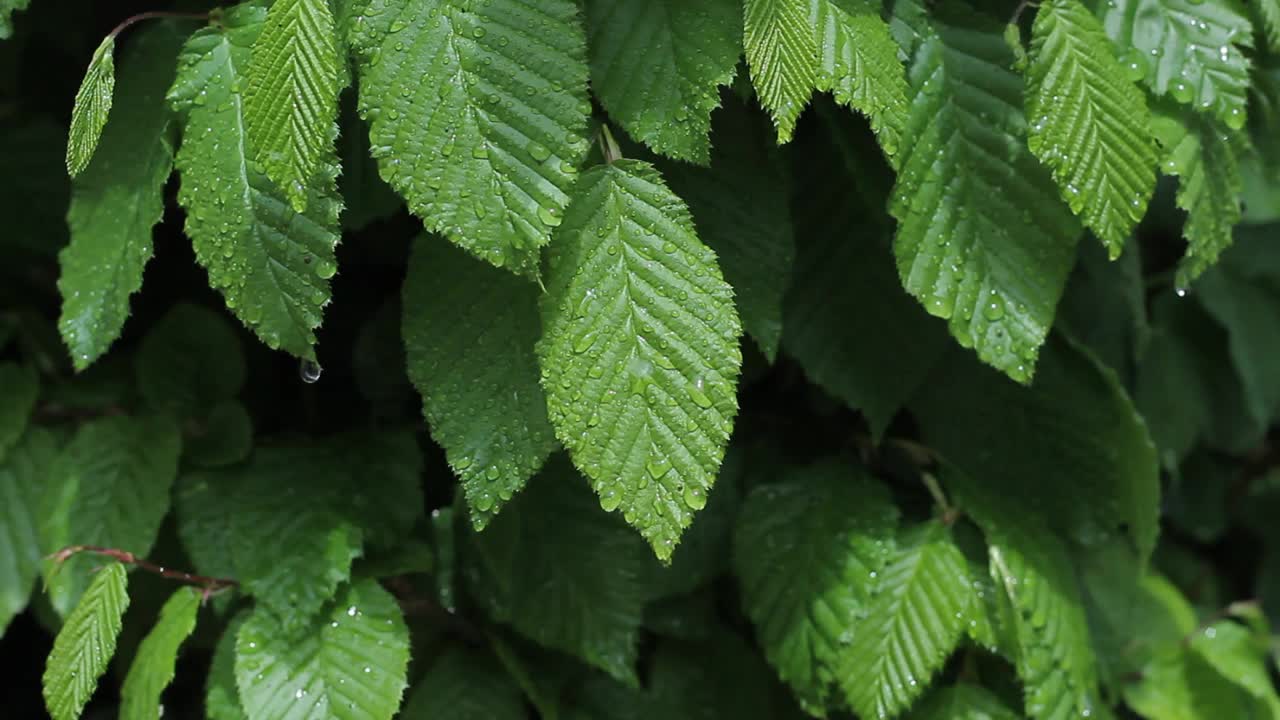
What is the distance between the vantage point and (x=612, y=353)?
0.81 meters

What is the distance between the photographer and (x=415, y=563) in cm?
107

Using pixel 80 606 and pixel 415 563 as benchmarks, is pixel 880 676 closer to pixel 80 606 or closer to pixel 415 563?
pixel 415 563

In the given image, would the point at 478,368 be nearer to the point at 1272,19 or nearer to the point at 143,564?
the point at 143,564

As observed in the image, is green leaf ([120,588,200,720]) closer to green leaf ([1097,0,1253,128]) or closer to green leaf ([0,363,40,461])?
green leaf ([0,363,40,461])

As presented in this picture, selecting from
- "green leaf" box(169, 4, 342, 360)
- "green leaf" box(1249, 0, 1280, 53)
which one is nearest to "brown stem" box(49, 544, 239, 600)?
"green leaf" box(169, 4, 342, 360)

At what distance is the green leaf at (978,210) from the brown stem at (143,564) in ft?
2.37

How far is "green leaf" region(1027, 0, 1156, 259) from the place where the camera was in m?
0.88

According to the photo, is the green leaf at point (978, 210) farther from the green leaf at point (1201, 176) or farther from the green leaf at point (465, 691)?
the green leaf at point (465, 691)

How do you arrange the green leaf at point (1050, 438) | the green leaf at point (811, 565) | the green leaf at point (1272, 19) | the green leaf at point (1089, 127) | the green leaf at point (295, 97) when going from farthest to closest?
1. the green leaf at point (1050, 438)
2. the green leaf at point (811, 565)
3. the green leaf at point (1272, 19)
4. the green leaf at point (1089, 127)
5. the green leaf at point (295, 97)

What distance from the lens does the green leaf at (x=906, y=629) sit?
1.04m

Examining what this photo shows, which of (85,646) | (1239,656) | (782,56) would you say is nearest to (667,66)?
(782,56)

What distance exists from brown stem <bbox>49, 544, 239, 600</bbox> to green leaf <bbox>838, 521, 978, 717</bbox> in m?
0.63

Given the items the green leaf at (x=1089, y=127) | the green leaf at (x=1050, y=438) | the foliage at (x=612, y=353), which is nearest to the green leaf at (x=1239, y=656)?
the foliage at (x=612, y=353)

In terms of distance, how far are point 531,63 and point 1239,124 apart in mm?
646
